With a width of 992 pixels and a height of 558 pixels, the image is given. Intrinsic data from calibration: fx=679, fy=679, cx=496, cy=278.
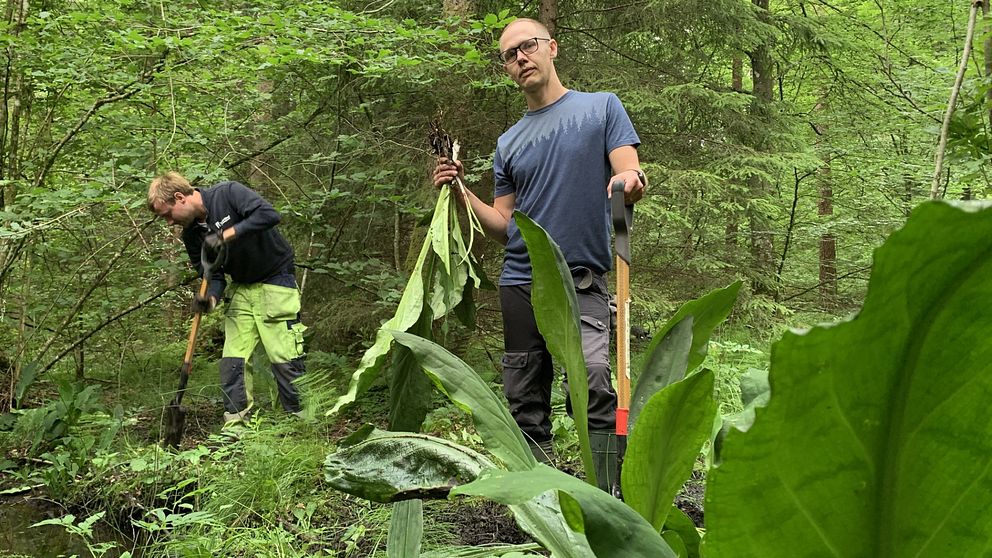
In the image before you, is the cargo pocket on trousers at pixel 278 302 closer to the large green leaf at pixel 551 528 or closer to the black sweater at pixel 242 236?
the black sweater at pixel 242 236

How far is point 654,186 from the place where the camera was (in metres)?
5.80

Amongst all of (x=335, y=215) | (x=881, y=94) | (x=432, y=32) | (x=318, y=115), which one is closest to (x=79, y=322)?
(x=335, y=215)

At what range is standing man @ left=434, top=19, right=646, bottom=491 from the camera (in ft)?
8.75

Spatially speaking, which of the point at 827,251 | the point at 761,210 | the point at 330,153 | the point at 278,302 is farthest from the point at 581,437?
the point at 827,251

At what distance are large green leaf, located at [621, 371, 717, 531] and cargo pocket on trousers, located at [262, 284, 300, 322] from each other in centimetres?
449

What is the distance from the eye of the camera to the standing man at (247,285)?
4844mm

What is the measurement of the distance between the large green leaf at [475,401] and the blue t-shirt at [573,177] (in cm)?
141

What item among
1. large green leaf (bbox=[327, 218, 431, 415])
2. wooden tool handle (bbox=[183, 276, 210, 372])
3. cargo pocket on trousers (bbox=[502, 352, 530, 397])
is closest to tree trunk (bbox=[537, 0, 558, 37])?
wooden tool handle (bbox=[183, 276, 210, 372])

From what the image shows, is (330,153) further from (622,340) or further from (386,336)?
(622,340)

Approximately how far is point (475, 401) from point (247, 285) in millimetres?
4377

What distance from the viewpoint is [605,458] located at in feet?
6.72

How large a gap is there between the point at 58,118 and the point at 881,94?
8263mm

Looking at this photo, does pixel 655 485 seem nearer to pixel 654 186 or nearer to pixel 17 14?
pixel 654 186

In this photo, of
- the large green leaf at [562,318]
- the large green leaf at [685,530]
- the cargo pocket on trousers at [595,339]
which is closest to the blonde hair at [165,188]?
the cargo pocket on trousers at [595,339]
